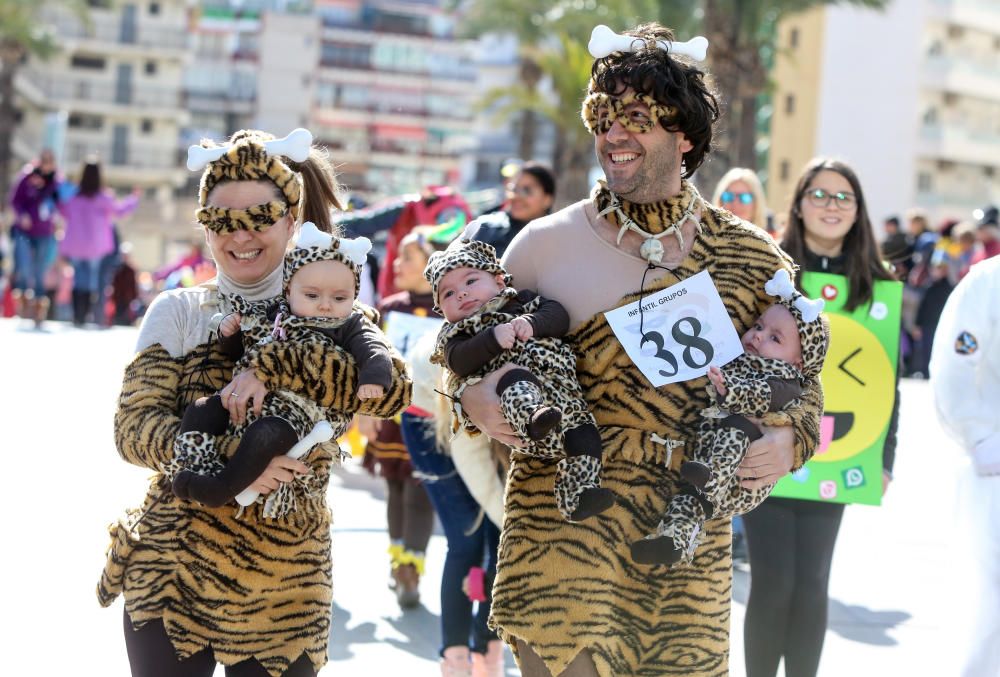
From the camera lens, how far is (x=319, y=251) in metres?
3.68

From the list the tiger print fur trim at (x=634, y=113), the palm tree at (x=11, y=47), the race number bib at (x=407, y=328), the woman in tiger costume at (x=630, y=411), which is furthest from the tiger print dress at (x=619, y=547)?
the palm tree at (x=11, y=47)

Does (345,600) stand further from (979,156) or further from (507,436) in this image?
(979,156)

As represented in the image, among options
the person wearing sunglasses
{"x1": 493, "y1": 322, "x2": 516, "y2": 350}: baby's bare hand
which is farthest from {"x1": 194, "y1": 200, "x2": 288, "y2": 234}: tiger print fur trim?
the person wearing sunglasses

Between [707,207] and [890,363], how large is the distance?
6.87ft

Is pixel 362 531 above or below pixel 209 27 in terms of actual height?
below

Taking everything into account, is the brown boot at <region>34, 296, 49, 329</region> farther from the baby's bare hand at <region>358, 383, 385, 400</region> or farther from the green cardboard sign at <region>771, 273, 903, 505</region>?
the baby's bare hand at <region>358, 383, 385, 400</region>

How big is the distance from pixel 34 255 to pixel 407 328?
1317 cm

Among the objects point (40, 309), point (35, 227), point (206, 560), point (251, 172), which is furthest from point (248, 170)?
point (40, 309)

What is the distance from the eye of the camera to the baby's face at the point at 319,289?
3648mm

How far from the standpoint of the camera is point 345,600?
7.90 m

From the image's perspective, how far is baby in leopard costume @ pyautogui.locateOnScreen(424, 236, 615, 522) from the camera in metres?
3.61

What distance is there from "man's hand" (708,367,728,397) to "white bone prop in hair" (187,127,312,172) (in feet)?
3.98

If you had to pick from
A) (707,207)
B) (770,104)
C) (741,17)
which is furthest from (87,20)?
(707,207)

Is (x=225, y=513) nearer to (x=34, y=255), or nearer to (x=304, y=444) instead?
(x=304, y=444)
